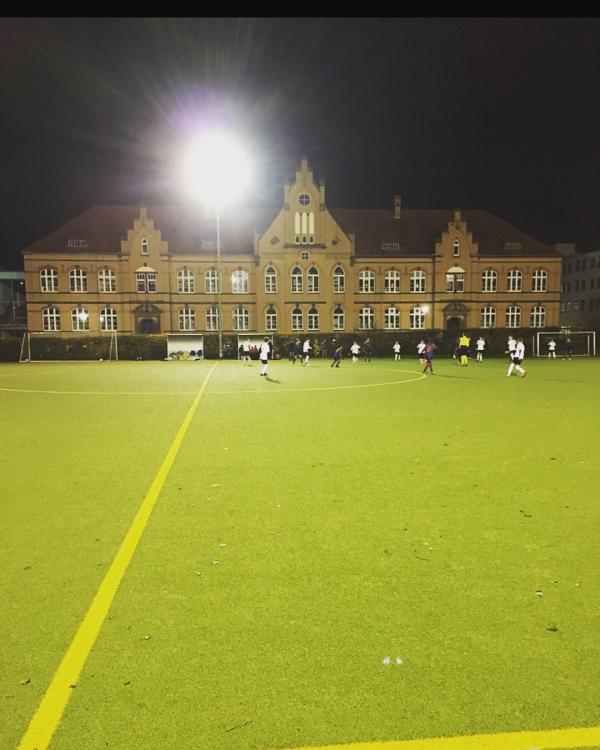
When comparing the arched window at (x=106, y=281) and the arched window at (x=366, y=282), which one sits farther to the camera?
the arched window at (x=366, y=282)

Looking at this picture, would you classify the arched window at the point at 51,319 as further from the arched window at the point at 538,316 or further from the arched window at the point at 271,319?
the arched window at the point at 538,316

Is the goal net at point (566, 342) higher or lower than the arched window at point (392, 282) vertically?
lower

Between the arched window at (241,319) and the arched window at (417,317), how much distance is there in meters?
18.5

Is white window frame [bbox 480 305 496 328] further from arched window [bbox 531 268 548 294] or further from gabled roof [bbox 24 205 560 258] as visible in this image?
gabled roof [bbox 24 205 560 258]

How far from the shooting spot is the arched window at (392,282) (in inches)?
2440

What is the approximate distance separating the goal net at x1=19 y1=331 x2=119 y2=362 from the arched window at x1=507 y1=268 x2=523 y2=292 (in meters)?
43.3

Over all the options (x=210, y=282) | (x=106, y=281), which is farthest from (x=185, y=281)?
(x=106, y=281)

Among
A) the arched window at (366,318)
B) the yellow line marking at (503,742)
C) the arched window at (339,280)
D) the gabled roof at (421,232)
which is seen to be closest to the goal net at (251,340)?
the arched window at (339,280)

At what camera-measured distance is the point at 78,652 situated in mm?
3607

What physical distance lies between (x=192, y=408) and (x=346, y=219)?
54.5 meters

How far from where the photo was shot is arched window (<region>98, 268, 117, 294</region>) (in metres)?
59.0

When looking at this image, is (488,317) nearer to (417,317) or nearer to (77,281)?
(417,317)

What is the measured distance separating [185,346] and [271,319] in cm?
1490

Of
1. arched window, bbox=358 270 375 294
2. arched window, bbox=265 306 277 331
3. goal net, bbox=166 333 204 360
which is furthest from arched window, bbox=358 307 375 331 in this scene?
goal net, bbox=166 333 204 360
